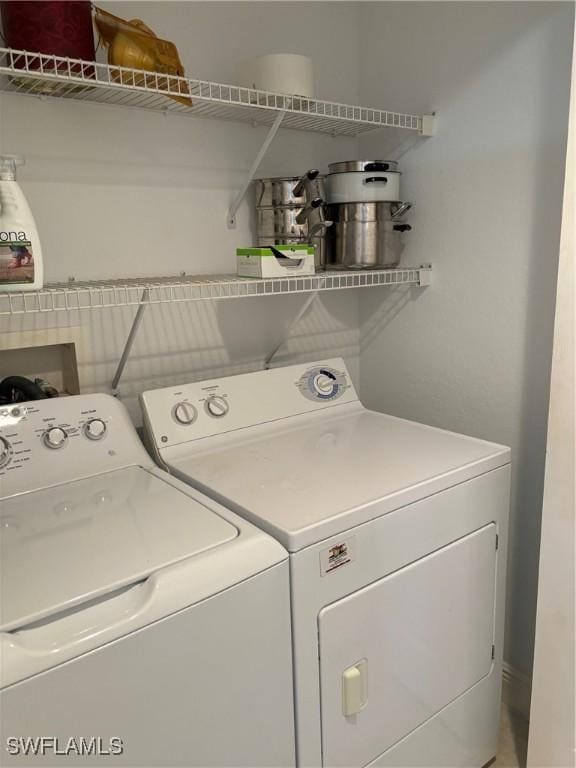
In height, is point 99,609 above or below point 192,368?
below

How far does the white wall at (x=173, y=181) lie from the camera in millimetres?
1600

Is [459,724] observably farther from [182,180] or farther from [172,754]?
[182,180]

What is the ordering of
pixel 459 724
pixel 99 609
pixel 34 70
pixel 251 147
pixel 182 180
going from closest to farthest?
pixel 99 609, pixel 34 70, pixel 459 724, pixel 182 180, pixel 251 147

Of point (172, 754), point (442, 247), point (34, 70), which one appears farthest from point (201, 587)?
point (442, 247)

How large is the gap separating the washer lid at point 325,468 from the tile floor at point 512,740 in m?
0.97

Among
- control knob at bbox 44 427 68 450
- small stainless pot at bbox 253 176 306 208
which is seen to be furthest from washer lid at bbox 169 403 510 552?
small stainless pot at bbox 253 176 306 208

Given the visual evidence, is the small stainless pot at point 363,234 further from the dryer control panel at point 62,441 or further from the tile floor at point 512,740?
the tile floor at point 512,740

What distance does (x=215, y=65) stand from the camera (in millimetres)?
1818

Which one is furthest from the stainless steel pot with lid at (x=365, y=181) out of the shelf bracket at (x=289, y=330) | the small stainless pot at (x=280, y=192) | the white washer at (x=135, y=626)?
the white washer at (x=135, y=626)

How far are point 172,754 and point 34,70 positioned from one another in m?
1.42

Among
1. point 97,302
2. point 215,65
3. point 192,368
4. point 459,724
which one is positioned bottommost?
point 459,724

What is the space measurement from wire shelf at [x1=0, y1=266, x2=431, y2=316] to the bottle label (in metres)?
0.03

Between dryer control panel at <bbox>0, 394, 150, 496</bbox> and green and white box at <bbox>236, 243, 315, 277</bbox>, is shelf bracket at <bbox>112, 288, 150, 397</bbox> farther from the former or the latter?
green and white box at <bbox>236, 243, 315, 277</bbox>

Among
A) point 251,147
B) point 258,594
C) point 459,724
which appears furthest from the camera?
point 251,147
